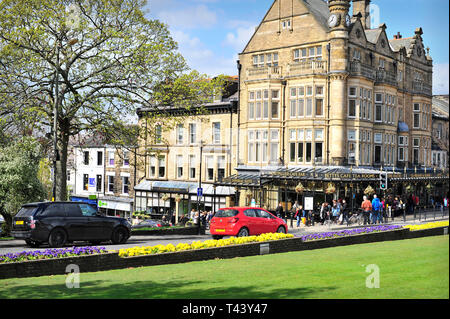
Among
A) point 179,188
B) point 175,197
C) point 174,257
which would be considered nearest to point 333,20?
point 179,188

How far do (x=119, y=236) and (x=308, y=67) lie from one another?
25.6m

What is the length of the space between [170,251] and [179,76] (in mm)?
13053

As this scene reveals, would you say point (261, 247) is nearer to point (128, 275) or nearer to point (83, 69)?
point (128, 275)

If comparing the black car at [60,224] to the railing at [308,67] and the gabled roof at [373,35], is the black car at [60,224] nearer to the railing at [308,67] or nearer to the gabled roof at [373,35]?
the railing at [308,67]

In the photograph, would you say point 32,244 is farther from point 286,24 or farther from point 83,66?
point 286,24

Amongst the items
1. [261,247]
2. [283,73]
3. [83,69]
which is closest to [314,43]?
[283,73]

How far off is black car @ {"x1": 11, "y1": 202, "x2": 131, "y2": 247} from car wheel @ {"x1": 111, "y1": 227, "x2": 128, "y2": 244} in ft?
0.22

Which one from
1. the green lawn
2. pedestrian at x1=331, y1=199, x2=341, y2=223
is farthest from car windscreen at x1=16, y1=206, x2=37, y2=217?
pedestrian at x1=331, y1=199, x2=341, y2=223

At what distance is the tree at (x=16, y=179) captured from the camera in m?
28.7

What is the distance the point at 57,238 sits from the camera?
19.4m

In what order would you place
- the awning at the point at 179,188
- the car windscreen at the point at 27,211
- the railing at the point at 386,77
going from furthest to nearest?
the awning at the point at 179,188 → the railing at the point at 386,77 → the car windscreen at the point at 27,211

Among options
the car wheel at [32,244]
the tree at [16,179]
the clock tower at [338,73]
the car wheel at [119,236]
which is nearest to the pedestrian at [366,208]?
the clock tower at [338,73]

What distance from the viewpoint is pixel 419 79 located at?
53344 millimetres

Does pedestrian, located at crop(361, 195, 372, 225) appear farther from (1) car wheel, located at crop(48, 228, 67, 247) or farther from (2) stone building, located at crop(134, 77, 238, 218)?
(1) car wheel, located at crop(48, 228, 67, 247)
